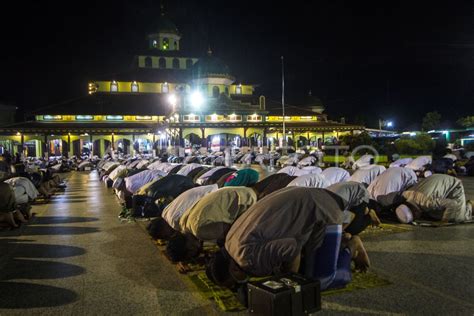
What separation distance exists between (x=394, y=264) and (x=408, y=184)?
409 cm

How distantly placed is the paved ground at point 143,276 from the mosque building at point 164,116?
31.2 m

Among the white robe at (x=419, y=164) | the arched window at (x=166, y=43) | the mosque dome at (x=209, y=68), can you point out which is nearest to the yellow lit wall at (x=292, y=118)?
the mosque dome at (x=209, y=68)

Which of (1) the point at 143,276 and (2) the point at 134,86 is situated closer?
(1) the point at 143,276

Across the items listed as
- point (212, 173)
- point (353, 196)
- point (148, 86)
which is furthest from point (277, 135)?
point (353, 196)

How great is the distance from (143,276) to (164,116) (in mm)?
44195

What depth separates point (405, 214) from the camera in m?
9.54

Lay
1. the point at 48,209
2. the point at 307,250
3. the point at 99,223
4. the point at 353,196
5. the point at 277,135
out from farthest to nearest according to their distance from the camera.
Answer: the point at 277,135 < the point at 48,209 < the point at 99,223 < the point at 353,196 < the point at 307,250

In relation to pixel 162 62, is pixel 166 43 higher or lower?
higher

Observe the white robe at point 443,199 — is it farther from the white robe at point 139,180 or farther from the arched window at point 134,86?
the arched window at point 134,86

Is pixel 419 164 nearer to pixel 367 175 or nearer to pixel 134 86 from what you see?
pixel 367 175

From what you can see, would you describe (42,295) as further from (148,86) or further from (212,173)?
(148,86)

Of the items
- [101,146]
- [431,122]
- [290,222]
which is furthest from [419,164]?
[431,122]

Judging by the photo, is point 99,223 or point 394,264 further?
point 99,223

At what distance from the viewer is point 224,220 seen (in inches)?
239
